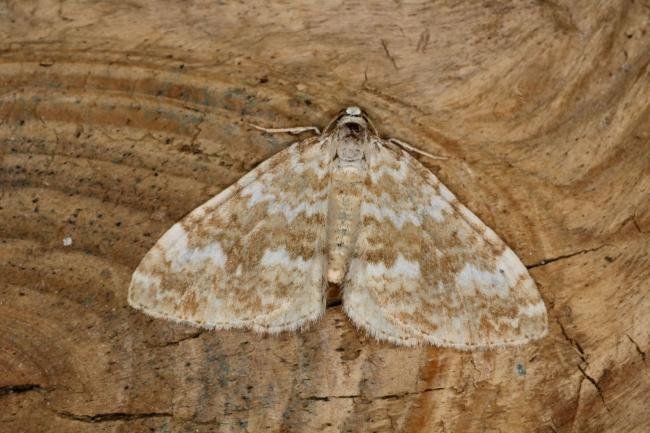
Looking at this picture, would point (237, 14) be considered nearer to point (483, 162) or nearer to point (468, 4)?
point (468, 4)

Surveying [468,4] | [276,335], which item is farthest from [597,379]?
[468,4]

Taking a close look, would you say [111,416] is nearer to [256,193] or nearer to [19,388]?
[19,388]

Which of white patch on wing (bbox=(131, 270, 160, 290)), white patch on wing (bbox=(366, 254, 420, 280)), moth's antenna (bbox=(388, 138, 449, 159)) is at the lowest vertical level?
white patch on wing (bbox=(131, 270, 160, 290))

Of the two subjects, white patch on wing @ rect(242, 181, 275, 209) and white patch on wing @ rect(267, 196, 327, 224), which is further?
white patch on wing @ rect(267, 196, 327, 224)

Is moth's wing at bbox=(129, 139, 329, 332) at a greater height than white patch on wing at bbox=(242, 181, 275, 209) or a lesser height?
lesser

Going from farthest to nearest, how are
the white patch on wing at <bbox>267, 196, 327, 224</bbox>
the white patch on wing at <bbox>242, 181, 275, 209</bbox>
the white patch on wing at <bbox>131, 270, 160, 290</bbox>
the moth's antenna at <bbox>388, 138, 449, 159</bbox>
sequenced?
the white patch on wing at <bbox>267, 196, 327, 224</bbox>
the white patch on wing at <bbox>242, 181, 275, 209</bbox>
the moth's antenna at <bbox>388, 138, 449, 159</bbox>
the white patch on wing at <bbox>131, 270, 160, 290</bbox>

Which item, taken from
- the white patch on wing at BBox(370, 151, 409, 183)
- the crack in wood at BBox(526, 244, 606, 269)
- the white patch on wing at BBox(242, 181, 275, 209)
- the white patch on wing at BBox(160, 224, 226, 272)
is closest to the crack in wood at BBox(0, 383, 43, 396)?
the white patch on wing at BBox(160, 224, 226, 272)

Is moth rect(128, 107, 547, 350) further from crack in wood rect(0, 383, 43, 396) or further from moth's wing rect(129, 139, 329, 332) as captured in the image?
crack in wood rect(0, 383, 43, 396)
